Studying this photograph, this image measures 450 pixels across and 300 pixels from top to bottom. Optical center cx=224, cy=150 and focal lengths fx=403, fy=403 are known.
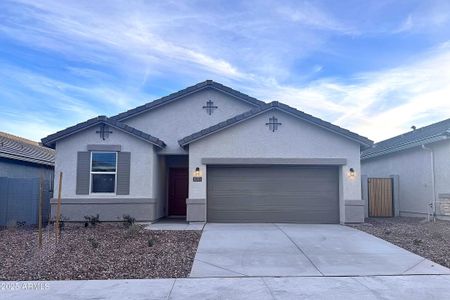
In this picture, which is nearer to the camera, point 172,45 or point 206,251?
point 206,251

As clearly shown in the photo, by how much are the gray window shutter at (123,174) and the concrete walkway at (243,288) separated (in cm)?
748

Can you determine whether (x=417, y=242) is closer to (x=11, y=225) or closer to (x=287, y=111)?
(x=287, y=111)

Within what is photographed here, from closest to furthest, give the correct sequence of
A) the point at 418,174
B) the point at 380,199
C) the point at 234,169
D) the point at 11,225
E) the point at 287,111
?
the point at 11,225
the point at 287,111
the point at 234,169
the point at 418,174
the point at 380,199

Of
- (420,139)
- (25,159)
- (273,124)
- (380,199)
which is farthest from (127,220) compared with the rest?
Result: (420,139)

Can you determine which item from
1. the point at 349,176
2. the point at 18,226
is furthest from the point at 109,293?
the point at 349,176

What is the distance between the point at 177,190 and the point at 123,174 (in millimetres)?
4263

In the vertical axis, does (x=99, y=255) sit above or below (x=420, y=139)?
below

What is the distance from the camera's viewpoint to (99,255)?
9.34 metres

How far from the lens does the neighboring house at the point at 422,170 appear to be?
1603 cm

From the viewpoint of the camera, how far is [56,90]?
1875cm

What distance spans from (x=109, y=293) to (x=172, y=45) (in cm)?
1074

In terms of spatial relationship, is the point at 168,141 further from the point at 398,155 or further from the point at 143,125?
the point at 398,155

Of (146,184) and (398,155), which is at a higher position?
(398,155)

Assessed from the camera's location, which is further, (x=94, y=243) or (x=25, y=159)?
(x=25, y=159)
